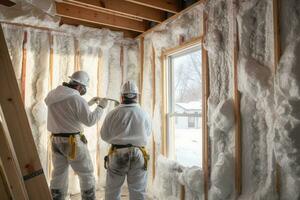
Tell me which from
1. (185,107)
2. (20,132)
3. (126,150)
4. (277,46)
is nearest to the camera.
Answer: (20,132)

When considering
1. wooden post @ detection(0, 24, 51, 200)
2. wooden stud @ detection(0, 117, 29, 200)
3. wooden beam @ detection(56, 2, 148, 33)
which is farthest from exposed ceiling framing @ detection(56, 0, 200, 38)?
wooden stud @ detection(0, 117, 29, 200)

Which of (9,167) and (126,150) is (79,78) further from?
(9,167)

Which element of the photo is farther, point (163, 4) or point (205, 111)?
point (163, 4)

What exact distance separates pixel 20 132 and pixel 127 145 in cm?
145

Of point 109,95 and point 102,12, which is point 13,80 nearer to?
point 102,12

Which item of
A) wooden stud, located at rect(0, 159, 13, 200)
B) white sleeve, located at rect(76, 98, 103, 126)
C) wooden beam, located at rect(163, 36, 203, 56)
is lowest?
wooden stud, located at rect(0, 159, 13, 200)

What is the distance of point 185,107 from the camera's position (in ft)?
10.0

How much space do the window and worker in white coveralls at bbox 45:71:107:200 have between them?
923mm

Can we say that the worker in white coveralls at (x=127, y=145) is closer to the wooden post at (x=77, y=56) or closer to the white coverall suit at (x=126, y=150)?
the white coverall suit at (x=126, y=150)

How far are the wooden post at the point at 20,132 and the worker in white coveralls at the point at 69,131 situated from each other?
1529 millimetres

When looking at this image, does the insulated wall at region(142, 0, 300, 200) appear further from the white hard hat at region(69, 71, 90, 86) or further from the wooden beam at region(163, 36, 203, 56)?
the white hard hat at region(69, 71, 90, 86)

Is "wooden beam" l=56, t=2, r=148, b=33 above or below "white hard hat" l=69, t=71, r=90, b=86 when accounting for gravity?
above

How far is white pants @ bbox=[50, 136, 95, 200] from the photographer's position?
8.93 feet

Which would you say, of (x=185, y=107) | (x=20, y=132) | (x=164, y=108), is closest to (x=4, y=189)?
(x=20, y=132)
